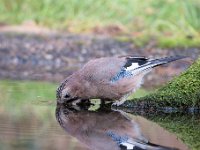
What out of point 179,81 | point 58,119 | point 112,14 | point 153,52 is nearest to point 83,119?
point 58,119

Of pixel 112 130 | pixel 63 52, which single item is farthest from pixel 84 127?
pixel 63 52

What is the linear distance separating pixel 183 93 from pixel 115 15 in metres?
7.68

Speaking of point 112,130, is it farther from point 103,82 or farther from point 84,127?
point 103,82

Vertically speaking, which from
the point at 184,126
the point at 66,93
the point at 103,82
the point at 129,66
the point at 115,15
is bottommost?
the point at 184,126

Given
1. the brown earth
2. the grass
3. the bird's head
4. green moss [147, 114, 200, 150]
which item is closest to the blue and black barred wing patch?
the bird's head

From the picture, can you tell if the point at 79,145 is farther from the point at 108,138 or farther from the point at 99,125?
the point at 99,125

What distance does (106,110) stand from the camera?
7953mm

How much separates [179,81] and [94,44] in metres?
6.57

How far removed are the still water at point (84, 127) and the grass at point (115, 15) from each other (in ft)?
22.0

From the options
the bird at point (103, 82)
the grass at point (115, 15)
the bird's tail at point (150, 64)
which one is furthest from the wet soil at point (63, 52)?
the bird at point (103, 82)

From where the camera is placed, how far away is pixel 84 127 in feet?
22.2

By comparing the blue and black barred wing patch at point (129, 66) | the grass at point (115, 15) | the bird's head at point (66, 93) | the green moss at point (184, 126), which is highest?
the grass at point (115, 15)

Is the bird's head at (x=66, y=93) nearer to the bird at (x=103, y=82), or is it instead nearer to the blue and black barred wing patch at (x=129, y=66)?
the bird at (x=103, y=82)

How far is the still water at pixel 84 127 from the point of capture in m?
5.86
